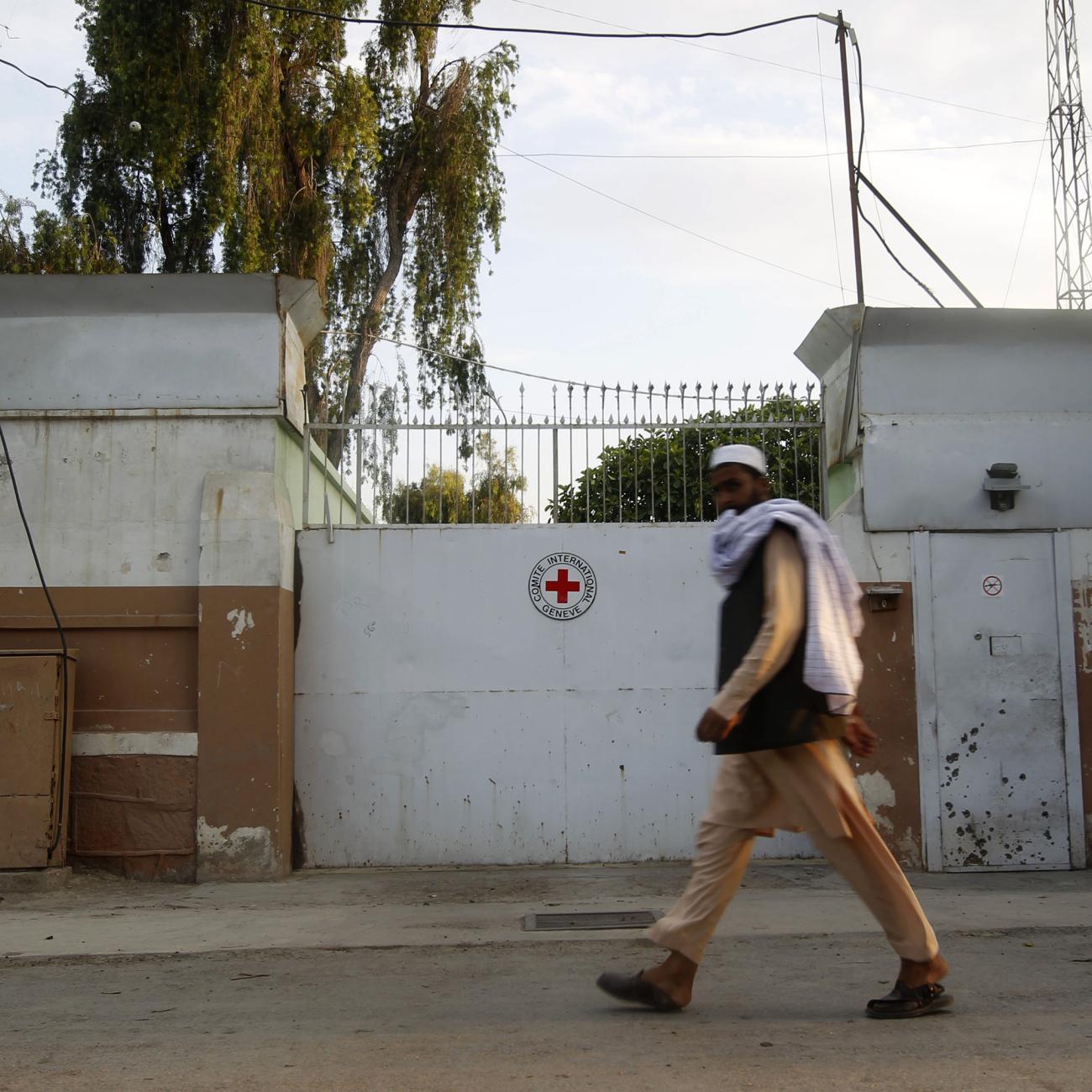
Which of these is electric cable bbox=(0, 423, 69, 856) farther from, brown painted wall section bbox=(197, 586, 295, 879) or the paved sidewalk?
brown painted wall section bbox=(197, 586, 295, 879)

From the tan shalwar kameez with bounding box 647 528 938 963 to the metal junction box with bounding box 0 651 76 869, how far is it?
14.6ft

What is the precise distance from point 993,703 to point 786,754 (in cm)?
452

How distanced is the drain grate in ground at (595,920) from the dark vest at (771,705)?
2.22 meters

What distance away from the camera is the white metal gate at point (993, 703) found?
25.4 ft

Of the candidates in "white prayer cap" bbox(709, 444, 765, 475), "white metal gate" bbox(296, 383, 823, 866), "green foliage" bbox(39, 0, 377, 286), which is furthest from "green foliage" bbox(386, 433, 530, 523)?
"green foliage" bbox(39, 0, 377, 286)

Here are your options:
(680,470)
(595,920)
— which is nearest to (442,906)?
(595,920)

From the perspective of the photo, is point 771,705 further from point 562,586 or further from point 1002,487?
point 1002,487

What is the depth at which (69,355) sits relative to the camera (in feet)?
26.0

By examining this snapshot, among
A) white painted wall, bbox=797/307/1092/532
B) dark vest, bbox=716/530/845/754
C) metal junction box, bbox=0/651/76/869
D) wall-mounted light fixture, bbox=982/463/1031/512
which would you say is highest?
white painted wall, bbox=797/307/1092/532

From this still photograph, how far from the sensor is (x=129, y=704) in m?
7.64

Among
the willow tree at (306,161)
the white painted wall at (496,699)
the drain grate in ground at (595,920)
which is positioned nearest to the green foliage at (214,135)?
the willow tree at (306,161)

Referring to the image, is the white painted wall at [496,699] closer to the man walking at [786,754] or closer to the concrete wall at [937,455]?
the concrete wall at [937,455]

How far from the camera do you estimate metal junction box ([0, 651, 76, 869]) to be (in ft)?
22.8

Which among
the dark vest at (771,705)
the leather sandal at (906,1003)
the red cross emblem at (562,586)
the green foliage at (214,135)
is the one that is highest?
the green foliage at (214,135)
